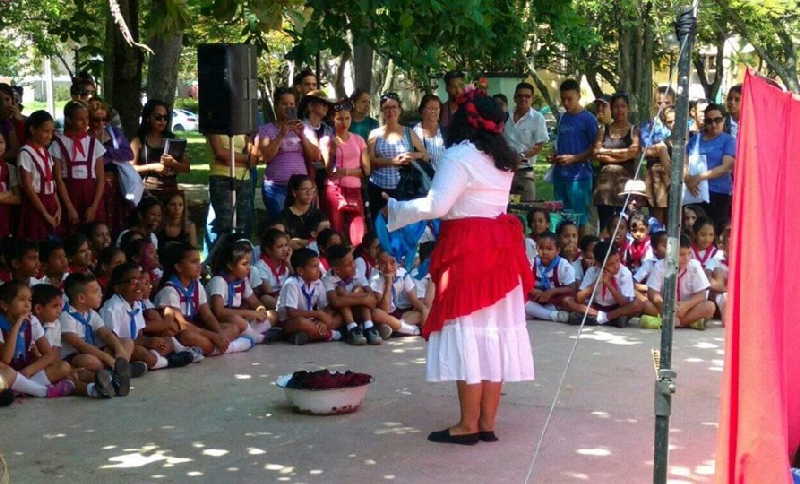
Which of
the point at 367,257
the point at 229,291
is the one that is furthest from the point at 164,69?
the point at 229,291

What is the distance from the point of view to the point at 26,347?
7.06 m

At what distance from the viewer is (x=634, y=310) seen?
933cm

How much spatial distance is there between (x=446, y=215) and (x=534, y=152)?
570 cm

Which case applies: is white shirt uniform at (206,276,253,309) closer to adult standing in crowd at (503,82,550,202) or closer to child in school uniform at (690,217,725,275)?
child in school uniform at (690,217,725,275)

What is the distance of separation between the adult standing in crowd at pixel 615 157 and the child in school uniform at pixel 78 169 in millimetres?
4223

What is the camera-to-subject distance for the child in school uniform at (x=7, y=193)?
8.81 meters

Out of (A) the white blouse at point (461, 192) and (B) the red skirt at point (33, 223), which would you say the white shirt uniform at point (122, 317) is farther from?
(A) the white blouse at point (461, 192)

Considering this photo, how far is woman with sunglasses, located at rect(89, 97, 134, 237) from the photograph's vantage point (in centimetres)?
964

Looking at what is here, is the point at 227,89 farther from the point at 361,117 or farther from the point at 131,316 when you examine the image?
the point at 131,316

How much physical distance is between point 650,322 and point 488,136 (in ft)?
12.3

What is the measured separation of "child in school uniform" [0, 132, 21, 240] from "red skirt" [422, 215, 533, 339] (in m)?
3.99

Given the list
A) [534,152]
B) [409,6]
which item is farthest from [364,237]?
[534,152]

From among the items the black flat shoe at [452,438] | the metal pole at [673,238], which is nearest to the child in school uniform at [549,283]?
the black flat shoe at [452,438]

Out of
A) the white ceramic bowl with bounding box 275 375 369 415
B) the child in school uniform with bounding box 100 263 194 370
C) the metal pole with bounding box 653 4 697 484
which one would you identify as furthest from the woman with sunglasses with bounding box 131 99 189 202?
the metal pole with bounding box 653 4 697 484
